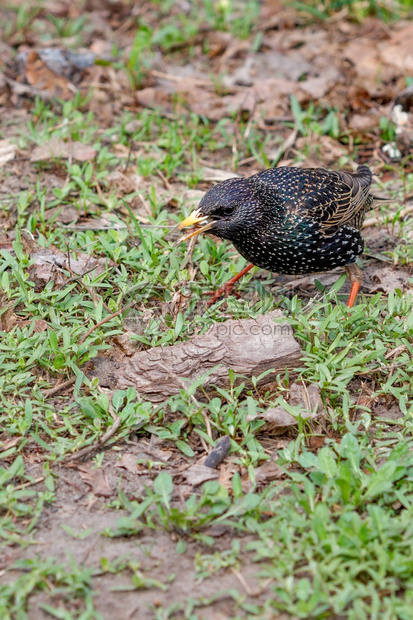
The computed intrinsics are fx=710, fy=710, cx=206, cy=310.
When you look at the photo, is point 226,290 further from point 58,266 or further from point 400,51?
point 400,51

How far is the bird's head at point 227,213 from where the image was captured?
502 centimetres

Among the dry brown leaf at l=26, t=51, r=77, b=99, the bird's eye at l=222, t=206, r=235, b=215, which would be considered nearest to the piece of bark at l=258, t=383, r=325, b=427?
the bird's eye at l=222, t=206, r=235, b=215

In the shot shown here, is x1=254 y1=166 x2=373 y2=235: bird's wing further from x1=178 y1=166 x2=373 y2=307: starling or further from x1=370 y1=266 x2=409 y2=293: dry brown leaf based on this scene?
x1=370 y1=266 x2=409 y2=293: dry brown leaf

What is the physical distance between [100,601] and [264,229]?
285 centimetres

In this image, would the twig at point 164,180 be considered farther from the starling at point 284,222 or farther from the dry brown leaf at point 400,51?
the dry brown leaf at point 400,51

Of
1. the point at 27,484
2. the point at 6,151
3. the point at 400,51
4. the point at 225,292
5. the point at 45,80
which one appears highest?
the point at 400,51

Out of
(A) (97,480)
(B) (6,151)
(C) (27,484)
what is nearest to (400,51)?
(B) (6,151)

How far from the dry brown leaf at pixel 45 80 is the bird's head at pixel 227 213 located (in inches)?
126

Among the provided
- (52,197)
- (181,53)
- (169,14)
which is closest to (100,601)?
(52,197)

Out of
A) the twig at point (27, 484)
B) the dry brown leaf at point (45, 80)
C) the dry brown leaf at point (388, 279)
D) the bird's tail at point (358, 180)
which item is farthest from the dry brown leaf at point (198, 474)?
the dry brown leaf at point (45, 80)

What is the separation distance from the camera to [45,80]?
24.8 ft

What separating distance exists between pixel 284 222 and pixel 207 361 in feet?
4.38

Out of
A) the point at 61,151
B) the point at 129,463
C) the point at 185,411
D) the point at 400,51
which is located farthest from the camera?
the point at 400,51

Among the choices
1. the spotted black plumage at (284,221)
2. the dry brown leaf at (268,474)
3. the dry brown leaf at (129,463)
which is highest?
the spotted black plumage at (284,221)
